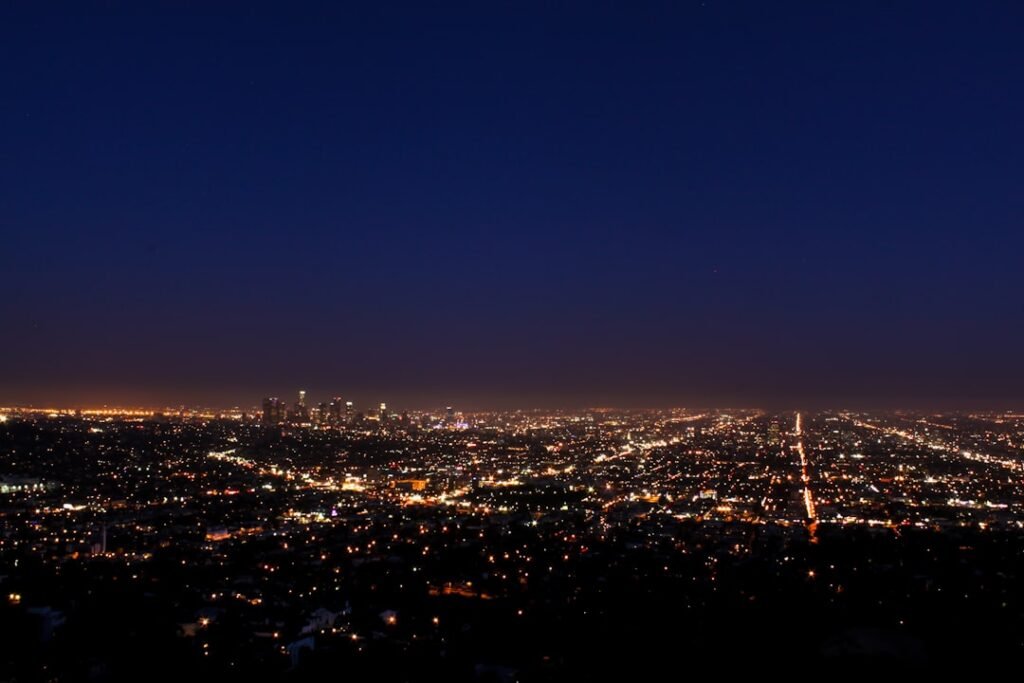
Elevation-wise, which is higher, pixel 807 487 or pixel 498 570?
pixel 498 570

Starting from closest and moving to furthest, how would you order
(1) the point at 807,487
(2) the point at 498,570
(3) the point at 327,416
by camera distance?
1. (2) the point at 498,570
2. (1) the point at 807,487
3. (3) the point at 327,416

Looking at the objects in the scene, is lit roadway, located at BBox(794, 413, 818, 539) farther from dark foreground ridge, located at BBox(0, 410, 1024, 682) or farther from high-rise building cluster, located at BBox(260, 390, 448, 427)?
high-rise building cluster, located at BBox(260, 390, 448, 427)

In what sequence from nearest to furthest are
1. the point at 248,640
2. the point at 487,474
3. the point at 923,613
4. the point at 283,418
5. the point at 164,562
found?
the point at 248,640 < the point at 923,613 < the point at 164,562 < the point at 487,474 < the point at 283,418

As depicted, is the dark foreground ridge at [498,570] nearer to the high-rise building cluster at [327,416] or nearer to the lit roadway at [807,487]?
the lit roadway at [807,487]

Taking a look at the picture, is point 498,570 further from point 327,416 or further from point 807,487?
point 327,416

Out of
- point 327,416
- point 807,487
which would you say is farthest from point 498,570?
point 327,416

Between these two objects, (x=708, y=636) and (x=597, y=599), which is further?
(x=597, y=599)

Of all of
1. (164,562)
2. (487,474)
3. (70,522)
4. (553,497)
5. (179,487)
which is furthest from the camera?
(487,474)

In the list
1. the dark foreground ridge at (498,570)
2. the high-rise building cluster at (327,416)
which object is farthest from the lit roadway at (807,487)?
the high-rise building cluster at (327,416)

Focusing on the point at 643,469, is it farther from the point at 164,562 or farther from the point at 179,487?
the point at 164,562

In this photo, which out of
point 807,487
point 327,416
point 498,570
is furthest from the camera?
point 327,416

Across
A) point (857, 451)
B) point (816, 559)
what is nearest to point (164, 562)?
point (816, 559)
